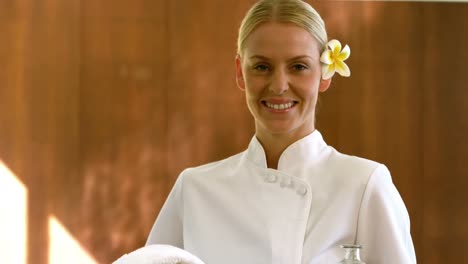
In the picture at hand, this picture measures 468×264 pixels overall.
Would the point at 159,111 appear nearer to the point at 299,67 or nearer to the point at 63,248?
the point at 63,248

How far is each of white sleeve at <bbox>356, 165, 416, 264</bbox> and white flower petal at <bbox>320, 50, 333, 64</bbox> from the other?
8.7 inches

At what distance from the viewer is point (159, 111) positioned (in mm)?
4820

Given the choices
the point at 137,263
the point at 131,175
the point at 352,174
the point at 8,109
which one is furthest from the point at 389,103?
the point at 137,263

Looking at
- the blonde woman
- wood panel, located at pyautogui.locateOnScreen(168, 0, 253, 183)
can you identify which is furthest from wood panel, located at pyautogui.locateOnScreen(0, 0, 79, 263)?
the blonde woman

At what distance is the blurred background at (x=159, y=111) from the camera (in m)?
4.75

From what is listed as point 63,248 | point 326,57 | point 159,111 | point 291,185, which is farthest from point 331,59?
point 63,248

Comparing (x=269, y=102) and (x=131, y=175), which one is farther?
(x=131, y=175)

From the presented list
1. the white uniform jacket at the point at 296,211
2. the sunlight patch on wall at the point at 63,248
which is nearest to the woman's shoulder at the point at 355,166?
the white uniform jacket at the point at 296,211

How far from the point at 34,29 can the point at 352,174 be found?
12.4 feet

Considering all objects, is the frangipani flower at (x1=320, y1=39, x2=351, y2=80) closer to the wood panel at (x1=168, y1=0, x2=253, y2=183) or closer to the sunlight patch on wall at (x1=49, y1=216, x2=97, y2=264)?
the wood panel at (x1=168, y1=0, x2=253, y2=183)

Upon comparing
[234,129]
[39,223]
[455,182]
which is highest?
[234,129]

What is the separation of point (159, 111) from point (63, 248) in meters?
1.02

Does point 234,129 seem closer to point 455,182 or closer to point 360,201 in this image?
point 455,182

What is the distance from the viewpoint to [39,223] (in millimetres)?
4727
